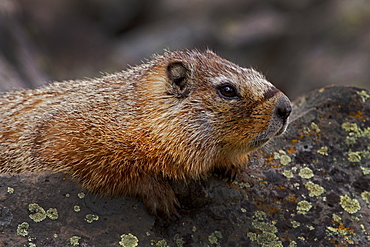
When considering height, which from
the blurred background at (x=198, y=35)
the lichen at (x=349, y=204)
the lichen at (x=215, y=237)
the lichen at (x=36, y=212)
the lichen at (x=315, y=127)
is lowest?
the lichen at (x=36, y=212)

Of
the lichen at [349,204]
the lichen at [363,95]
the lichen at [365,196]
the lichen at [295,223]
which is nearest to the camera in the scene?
the lichen at [295,223]

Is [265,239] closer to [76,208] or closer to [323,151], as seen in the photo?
[323,151]

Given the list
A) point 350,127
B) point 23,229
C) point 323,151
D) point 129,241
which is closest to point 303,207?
point 323,151

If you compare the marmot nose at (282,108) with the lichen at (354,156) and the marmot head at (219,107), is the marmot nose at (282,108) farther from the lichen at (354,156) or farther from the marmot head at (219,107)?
the lichen at (354,156)

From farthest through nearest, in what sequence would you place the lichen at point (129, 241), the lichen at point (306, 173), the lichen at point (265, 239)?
the lichen at point (306, 173) < the lichen at point (265, 239) < the lichen at point (129, 241)

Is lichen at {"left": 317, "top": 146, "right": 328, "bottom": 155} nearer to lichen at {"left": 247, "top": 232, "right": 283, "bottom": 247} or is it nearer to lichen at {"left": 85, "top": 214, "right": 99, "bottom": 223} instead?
lichen at {"left": 247, "top": 232, "right": 283, "bottom": 247}

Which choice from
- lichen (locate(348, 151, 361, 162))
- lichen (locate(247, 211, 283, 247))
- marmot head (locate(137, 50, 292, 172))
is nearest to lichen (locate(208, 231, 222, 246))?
lichen (locate(247, 211, 283, 247))

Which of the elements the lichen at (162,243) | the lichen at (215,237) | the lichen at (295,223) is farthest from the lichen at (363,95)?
the lichen at (162,243)
